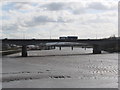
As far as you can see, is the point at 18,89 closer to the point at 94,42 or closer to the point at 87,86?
the point at 87,86

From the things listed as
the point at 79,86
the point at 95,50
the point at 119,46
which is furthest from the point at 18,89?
the point at 119,46

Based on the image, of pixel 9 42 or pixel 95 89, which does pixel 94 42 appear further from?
pixel 95 89

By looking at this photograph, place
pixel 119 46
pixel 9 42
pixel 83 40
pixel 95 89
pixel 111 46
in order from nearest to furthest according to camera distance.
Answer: pixel 95 89, pixel 9 42, pixel 83 40, pixel 119 46, pixel 111 46

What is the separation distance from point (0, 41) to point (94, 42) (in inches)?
1385

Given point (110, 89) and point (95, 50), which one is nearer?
point (110, 89)

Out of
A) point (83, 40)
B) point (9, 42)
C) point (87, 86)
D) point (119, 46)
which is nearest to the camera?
point (87, 86)

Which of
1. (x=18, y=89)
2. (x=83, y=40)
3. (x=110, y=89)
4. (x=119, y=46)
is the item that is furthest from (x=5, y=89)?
(x=119, y=46)

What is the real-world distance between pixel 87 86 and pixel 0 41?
292 ft

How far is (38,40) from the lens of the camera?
370 feet

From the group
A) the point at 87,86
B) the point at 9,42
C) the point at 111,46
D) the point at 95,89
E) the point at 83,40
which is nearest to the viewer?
the point at 95,89

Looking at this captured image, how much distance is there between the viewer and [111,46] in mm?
166500

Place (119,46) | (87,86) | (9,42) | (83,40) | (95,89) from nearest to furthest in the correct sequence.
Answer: (95,89)
(87,86)
(9,42)
(83,40)
(119,46)

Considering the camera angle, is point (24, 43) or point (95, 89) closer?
point (95, 89)

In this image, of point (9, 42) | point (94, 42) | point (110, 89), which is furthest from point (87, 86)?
point (94, 42)
